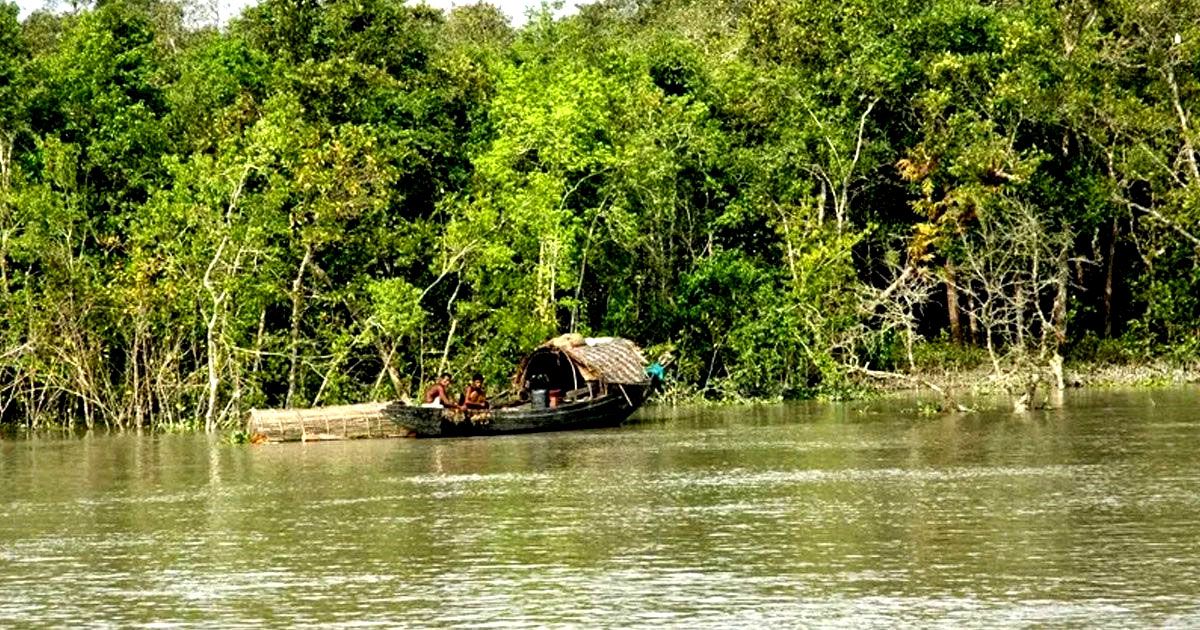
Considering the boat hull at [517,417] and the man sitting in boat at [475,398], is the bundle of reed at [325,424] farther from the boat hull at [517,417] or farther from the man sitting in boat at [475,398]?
the man sitting in boat at [475,398]

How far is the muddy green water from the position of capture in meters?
18.6

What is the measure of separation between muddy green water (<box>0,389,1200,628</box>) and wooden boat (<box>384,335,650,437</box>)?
6.85 feet

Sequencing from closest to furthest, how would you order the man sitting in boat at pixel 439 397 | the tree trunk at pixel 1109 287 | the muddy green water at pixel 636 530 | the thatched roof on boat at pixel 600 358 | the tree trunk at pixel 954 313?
the muddy green water at pixel 636 530 < the man sitting in boat at pixel 439 397 < the thatched roof on boat at pixel 600 358 < the tree trunk at pixel 954 313 < the tree trunk at pixel 1109 287

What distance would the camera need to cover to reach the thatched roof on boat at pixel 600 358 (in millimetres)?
42344

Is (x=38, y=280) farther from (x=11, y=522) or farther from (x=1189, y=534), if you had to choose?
(x=1189, y=534)

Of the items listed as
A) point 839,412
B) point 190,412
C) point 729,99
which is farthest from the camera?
point 729,99

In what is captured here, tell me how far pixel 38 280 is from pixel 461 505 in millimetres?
23379

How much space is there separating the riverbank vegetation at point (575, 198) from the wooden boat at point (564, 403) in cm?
427

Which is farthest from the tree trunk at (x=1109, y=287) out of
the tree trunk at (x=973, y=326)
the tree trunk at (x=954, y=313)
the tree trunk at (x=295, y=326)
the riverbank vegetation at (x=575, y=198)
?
the tree trunk at (x=295, y=326)

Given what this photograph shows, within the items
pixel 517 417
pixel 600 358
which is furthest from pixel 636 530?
pixel 600 358

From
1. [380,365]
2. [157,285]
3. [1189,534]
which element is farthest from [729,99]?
[1189,534]

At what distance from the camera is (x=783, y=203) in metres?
54.0

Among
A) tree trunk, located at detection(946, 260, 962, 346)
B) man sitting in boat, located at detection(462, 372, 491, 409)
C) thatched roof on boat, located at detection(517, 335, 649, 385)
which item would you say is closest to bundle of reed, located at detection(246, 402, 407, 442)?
man sitting in boat, located at detection(462, 372, 491, 409)

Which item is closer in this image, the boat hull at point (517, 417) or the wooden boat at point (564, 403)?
the boat hull at point (517, 417)
